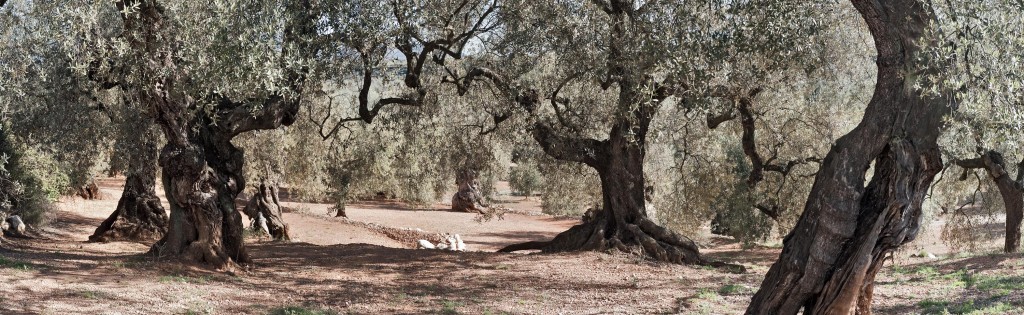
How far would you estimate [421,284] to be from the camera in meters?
12.6

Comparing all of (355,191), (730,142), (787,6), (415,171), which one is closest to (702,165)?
(730,142)

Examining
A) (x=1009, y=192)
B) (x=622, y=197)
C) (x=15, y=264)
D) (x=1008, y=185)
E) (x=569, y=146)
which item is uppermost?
(x=569, y=146)

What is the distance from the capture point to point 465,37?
14797mm

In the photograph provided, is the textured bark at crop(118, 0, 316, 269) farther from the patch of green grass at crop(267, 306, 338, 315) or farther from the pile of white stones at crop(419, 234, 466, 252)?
the pile of white stones at crop(419, 234, 466, 252)

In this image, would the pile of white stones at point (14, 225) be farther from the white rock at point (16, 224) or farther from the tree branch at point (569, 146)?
the tree branch at point (569, 146)

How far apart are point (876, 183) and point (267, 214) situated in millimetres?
15570

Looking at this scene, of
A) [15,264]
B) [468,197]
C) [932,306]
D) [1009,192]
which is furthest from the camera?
[468,197]

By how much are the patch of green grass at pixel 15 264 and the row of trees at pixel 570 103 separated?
6.25 feet

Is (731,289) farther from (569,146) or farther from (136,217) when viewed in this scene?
(136,217)

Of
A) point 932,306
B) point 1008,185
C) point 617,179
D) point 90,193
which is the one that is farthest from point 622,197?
point 90,193

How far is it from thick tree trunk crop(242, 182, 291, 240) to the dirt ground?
367 centimetres

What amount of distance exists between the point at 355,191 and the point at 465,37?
5.48 meters

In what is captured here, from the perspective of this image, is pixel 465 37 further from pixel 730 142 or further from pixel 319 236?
pixel 319 236

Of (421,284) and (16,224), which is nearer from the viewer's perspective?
(421,284)
